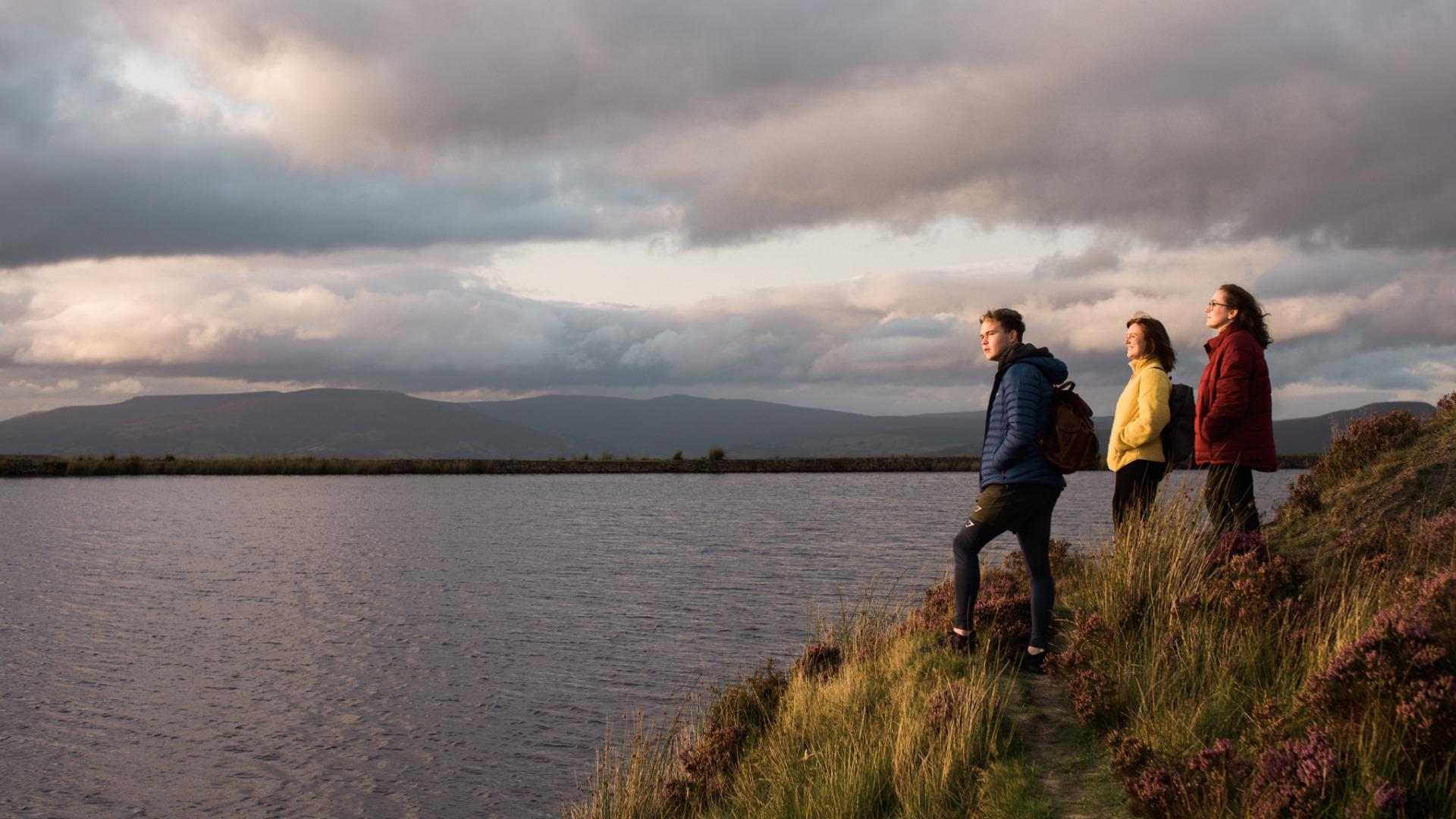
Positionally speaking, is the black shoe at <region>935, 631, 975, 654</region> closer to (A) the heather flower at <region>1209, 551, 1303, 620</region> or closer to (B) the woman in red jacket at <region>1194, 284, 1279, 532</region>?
(A) the heather flower at <region>1209, 551, 1303, 620</region>

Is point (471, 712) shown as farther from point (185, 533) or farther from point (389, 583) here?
point (185, 533)

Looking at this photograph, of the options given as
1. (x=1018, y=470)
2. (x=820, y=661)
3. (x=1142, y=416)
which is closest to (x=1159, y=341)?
(x=1142, y=416)

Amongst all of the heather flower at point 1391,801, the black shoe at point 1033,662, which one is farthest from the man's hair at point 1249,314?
the heather flower at point 1391,801

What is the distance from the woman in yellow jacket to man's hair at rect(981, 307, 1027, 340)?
171 cm

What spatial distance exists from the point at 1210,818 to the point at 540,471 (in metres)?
86.9

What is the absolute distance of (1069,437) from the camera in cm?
725

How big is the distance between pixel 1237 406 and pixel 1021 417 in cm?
262

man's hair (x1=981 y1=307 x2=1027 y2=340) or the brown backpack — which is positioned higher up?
man's hair (x1=981 y1=307 x2=1027 y2=340)

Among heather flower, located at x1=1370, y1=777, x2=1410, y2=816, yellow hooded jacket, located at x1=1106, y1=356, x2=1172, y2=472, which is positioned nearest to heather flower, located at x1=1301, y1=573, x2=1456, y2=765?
heather flower, located at x1=1370, y1=777, x2=1410, y2=816

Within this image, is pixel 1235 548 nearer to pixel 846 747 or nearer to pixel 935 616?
pixel 935 616

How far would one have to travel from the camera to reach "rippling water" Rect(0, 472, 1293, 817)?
9633 mm

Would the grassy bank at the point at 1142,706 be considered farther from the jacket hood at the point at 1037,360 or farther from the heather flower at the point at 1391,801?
the jacket hood at the point at 1037,360

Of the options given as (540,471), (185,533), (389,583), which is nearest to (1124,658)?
(389,583)

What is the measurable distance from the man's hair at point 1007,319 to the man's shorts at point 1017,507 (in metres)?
1.19
